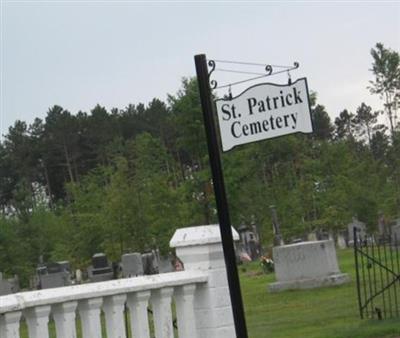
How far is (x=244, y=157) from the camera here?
42.1 meters

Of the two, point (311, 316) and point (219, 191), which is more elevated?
point (219, 191)

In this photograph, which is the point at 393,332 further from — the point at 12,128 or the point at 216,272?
the point at 12,128

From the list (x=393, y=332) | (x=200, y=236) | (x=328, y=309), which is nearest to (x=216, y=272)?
(x=200, y=236)

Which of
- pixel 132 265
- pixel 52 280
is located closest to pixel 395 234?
pixel 132 265

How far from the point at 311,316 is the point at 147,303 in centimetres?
833

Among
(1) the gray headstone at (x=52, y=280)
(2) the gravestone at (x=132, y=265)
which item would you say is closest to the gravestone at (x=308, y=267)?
(2) the gravestone at (x=132, y=265)

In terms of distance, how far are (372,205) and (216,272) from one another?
38.2 m

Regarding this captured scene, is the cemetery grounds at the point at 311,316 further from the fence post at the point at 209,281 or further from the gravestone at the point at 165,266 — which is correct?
the gravestone at the point at 165,266

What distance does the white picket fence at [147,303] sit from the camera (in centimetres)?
498

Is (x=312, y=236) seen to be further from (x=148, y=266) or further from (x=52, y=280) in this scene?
(x=52, y=280)

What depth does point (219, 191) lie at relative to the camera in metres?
5.41

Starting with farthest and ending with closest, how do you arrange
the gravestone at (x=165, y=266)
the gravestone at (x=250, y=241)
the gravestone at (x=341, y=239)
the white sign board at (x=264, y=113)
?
the gravestone at (x=341, y=239) < the gravestone at (x=250, y=241) < the gravestone at (x=165, y=266) < the white sign board at (x=264, y=113)

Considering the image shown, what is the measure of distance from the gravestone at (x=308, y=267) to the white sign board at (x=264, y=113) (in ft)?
41.9

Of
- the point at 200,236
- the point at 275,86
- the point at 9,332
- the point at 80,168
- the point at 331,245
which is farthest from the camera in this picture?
the point at 80,168
